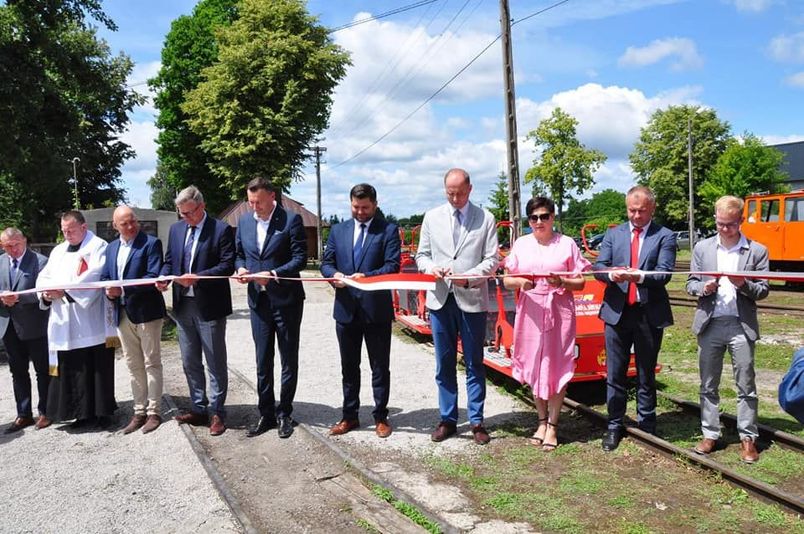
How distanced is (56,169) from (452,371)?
13.5 m

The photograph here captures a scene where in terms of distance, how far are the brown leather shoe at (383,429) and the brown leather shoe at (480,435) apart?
81 centimetres

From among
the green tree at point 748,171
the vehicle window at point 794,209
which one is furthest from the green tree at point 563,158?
the vehicle window at point 794,209

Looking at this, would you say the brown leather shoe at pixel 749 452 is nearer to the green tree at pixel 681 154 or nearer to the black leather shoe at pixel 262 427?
the black leather shoe at pixel 262 427

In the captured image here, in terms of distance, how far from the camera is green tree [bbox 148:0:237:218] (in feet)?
112

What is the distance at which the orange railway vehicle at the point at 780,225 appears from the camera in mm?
18609

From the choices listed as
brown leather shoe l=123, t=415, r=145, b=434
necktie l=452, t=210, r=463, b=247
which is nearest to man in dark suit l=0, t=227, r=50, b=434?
brown leather shoe l=123, t=415, r=145, b=434

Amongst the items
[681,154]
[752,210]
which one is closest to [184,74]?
[752,210]

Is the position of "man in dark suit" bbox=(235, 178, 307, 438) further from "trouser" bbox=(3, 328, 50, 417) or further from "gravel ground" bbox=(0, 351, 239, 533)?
"trouser" bbox=(3, 328, 50, 417)

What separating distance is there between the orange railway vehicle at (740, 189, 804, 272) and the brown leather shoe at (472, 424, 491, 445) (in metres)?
17.2

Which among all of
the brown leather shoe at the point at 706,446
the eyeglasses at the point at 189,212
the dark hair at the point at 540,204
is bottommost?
the brown leather shoe at the point at 706,446

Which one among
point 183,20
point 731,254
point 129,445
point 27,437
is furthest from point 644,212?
point 183,20

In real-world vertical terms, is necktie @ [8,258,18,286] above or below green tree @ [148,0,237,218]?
below

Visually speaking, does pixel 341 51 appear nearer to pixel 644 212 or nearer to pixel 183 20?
pixel 183 20

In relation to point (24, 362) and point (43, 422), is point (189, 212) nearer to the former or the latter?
point (24, 362)
